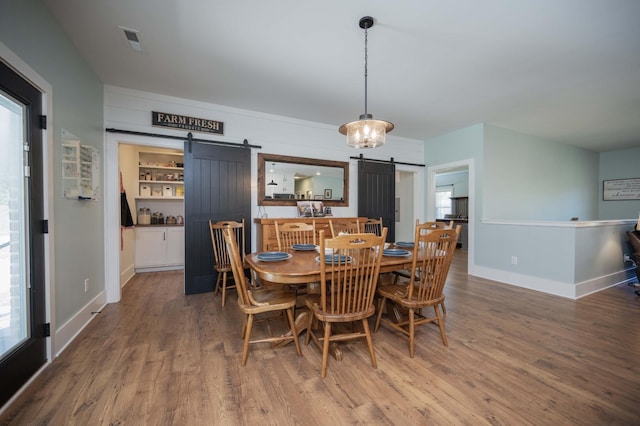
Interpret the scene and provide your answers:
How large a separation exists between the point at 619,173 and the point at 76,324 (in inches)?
406

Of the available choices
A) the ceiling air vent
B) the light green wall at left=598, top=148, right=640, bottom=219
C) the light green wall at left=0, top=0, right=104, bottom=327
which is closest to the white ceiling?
the ceiling air vent

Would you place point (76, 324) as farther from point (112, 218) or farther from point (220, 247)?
point (220, 247)

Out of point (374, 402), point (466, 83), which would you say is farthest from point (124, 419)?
point (466, 83)

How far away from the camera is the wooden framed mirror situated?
159 inches

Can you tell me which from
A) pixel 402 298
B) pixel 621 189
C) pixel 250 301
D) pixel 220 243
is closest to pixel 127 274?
pixel 220 243

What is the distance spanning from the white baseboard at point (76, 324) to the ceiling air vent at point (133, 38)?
2.52m

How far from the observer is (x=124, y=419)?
137 centimetres

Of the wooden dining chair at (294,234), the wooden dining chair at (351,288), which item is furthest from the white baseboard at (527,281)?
the wooden dining chair at (351,288)

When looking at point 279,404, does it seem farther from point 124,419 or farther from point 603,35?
point 603,35

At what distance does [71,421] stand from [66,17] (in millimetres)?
2821

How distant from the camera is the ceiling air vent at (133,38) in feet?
7.22

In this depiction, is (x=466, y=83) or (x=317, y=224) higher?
(x=466, y=83)

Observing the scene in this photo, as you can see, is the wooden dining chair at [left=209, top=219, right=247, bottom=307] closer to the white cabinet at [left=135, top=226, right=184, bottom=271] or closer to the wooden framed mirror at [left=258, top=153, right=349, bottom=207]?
the wooden framed mirror at [left=258, top=153, right=349, bottom=207]

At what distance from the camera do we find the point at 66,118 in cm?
223
